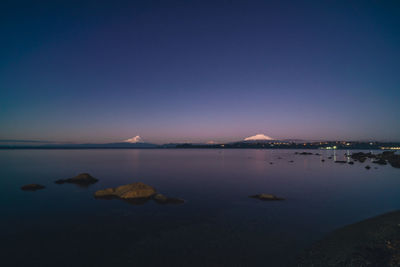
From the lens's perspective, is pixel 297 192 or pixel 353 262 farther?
pixel 297 192

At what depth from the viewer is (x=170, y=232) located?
14750 millimetres

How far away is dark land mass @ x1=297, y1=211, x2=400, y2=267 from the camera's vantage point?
402 inches

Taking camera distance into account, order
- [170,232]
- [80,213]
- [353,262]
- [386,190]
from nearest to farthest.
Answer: [353,262], [170,232], [80,213], [386,190]

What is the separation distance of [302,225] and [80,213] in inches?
776

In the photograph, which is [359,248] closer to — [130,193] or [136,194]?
[136,194]

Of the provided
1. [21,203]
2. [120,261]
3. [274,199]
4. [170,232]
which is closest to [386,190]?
[274,199]

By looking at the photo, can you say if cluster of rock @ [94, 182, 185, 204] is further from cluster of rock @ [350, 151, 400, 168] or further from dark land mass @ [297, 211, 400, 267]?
cluster of rock @ [350, 151, 400, 168]

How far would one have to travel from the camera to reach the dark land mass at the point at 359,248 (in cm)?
1020

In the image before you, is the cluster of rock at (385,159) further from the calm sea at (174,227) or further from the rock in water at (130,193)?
the rock in water at (130,193)

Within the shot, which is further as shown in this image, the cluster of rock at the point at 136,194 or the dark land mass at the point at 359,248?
the cluster of rock at the point at 136,194

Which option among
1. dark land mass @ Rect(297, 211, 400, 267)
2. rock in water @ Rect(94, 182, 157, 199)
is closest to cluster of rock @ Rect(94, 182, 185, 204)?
rock in water @ Rect(94, 182, 157, 199)

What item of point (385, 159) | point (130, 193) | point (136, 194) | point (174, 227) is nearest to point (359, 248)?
point (174, 227)

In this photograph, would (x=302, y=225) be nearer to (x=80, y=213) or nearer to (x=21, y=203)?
(x=80, y=213)

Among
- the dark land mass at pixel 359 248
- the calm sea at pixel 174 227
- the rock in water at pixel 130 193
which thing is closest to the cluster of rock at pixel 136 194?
the rock in water at pixel 130 193
